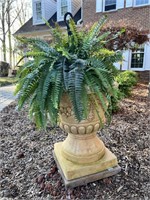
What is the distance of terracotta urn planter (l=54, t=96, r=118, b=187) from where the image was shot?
1449 mm

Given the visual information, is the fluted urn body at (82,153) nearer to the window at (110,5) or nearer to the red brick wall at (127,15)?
the red brick wall at (127,15)

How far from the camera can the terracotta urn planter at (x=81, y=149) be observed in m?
1.45

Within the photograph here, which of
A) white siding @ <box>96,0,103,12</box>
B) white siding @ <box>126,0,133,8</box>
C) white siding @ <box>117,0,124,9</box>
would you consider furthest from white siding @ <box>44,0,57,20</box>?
white siding @ <box>126,0,133,8</box>

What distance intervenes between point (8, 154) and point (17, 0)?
16.1 metres

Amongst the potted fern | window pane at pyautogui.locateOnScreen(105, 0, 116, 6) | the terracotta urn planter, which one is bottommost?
→ the terracotta urn planter

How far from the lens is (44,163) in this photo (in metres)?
1.88

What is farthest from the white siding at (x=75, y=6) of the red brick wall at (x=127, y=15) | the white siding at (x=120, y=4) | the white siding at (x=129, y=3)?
the white siding at (x=129, y=3)

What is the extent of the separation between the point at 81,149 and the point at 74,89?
2.06ft

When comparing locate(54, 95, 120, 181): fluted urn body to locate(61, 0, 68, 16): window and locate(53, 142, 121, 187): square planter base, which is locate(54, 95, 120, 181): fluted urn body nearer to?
locate(53, 142, 121, 187): square planter base

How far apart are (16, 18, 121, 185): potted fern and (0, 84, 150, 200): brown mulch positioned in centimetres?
15

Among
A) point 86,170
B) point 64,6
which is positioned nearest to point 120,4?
point 64,6

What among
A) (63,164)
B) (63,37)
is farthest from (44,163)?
(63,37)

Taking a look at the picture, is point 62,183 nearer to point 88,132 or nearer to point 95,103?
point 88,132

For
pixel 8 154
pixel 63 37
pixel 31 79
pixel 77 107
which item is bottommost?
pixel 8 154
